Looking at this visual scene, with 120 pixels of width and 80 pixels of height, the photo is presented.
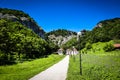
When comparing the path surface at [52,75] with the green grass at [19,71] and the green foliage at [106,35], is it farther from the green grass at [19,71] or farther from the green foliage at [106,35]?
the green foliage at [106,35]

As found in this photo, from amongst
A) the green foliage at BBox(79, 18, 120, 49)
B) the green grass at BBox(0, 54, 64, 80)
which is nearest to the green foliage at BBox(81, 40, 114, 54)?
the green foliage at BBox(79, 18, 120, 49)

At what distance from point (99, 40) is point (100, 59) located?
90401mm

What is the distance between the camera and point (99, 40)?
113750mm

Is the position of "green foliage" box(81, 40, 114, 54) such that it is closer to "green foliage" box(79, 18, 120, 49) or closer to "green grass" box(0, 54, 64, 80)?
"green foliage" box(79, 18, 120, 49)

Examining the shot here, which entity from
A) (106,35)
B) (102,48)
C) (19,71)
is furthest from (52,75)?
(106,35)

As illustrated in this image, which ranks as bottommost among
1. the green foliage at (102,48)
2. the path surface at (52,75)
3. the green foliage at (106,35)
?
the path surface at (52,75)

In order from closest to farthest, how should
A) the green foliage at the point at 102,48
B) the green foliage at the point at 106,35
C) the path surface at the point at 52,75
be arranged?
the path surface at the point at 52,75 → the green foliage at the point at 102,48 → the green foliage at the point at 106,35

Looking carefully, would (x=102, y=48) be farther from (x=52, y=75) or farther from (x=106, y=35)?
(x=52, y=75)

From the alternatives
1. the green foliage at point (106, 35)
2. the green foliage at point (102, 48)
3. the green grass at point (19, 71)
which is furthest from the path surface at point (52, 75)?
the green foliage at point (106, 35)

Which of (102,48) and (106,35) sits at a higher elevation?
(106,35)

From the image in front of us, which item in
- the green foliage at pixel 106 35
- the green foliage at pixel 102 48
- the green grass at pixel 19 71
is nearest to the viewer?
the green grass at pixel 19 71

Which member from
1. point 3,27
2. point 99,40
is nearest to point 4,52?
point 3,27

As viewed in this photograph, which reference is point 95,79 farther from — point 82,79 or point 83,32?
point 83,32

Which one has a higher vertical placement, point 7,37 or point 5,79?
point 7,37
